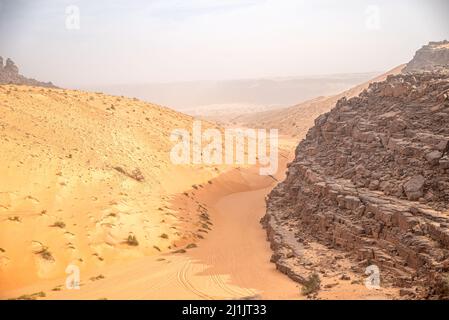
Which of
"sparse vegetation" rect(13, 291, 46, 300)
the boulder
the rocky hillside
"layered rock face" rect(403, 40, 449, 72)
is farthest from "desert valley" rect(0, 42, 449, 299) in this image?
the rocky hillside

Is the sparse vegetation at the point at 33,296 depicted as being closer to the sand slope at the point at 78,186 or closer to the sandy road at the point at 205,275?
the sandy road at the point at 205,275

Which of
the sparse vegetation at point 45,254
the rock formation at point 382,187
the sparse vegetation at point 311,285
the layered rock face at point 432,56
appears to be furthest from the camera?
the layered rock face at point 432,56

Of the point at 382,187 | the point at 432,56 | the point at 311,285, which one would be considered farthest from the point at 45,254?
the point at 432,56

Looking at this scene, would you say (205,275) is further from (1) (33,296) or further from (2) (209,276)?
(1) (33,296)

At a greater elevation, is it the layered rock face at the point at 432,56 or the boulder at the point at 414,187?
the layered rock face at the point at 432,56

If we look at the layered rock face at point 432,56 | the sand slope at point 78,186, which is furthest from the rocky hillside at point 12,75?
the layered rock face at point 432,56

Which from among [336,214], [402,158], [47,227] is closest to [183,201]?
[47,227]
